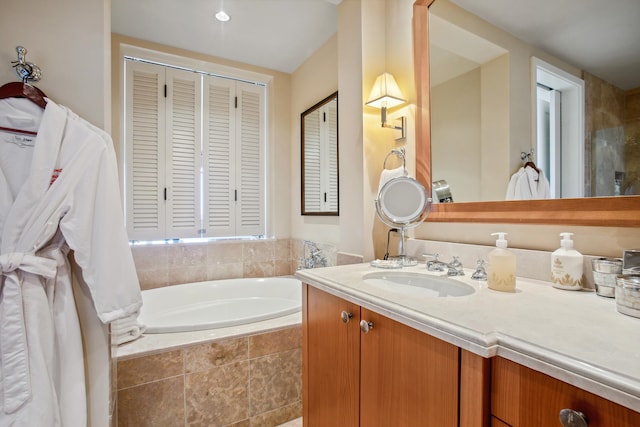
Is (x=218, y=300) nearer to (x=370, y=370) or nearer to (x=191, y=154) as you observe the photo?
(x=191, y=154)

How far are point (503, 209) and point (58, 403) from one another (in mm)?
1759

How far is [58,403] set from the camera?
39.6 inches

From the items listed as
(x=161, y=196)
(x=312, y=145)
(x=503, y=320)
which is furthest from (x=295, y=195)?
(x=503, y=320)

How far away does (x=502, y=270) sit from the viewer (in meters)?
0.90

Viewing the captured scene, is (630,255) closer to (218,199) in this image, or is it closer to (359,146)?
(359,146)

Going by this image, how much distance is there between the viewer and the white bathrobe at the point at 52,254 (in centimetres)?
92

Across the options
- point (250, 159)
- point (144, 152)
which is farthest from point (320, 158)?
point (144, 152)

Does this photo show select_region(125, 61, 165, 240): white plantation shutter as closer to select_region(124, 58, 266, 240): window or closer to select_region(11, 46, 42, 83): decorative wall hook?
select_region(124, 58, 266, 240): window

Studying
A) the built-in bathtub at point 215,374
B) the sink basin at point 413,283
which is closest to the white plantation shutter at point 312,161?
the built-in bathtub at point 215,374

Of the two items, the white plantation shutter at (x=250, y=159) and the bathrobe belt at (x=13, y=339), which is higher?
the white plantation shutter at (x=250, y=159)

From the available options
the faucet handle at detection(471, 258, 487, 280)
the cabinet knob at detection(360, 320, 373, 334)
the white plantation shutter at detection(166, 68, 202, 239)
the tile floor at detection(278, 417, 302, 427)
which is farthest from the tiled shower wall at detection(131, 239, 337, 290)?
the cabinet knob at detection(360, 320, 373, 334)

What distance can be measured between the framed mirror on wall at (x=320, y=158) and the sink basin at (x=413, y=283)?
1.09 metres

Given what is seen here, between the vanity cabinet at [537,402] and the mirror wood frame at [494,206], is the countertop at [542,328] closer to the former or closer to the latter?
the vanity cabinet at [537,402]

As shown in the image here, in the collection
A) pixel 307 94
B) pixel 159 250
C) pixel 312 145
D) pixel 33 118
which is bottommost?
pixel 159 250
